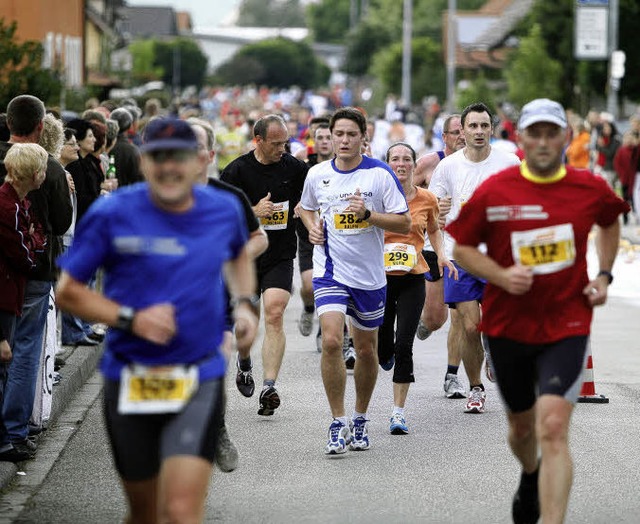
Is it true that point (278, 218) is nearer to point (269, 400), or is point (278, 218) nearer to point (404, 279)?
point (404, 279)

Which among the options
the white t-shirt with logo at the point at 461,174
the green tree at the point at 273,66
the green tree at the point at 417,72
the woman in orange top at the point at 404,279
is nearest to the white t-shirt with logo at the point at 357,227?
the woman in orange top at the point at 404,279

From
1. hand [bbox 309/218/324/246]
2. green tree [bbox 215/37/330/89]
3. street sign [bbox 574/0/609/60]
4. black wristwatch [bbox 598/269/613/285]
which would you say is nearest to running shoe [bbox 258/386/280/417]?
hand [bbox 309/218/324/246]

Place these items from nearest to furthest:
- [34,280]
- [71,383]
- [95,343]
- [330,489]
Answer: [330,489] < [34,280] < [71,383] < [95,343]

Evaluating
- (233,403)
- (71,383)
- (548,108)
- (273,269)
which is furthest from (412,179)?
(548,108)

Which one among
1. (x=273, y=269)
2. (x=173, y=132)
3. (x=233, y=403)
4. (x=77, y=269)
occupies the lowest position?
(x=233, y=403)

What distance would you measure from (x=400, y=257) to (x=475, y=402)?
1.13 metres

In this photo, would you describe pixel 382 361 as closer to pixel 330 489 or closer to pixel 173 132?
pixel 330 489

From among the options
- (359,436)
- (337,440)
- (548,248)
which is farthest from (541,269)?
(359,436)

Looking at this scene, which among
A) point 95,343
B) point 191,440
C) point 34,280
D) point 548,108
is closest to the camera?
point 191,440

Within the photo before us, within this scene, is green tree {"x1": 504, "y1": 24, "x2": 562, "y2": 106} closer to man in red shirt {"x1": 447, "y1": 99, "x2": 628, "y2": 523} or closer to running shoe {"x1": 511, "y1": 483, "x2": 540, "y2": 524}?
running shoe {"x1": 511, "y1": 483, "x2": 540, "y2": 524}

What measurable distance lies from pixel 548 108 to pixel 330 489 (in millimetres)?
2589

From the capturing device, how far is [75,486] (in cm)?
851

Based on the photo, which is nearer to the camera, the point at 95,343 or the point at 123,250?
the point at 123,250

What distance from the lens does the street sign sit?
34816 millimetres
